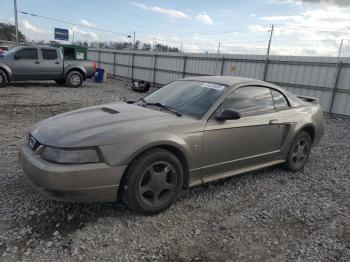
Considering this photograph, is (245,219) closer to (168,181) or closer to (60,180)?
(168,181)

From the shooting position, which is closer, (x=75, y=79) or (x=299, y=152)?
(x=299, y=152)

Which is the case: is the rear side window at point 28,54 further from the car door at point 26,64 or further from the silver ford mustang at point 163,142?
the silver ford mustang at point 163,142

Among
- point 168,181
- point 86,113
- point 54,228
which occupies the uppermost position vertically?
point 86,113

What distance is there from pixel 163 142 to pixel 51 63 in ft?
42.8

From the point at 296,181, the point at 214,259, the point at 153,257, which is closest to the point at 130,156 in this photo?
the point at 153,257

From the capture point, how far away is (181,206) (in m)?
3.79

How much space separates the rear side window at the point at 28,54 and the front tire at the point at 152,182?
1266cm

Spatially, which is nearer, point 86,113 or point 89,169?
point 89,169

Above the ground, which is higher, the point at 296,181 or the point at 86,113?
the point at 86,113

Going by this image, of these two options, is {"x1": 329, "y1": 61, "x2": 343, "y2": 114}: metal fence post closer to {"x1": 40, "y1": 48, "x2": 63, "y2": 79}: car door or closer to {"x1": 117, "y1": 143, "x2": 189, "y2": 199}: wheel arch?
{"x1": 117, "y1": 143, "x2": 189, "y2": 199}: wheel arch

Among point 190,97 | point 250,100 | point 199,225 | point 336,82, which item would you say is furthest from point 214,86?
point 336,82

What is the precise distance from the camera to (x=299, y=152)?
17.2ft

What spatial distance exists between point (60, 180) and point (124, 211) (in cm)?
89

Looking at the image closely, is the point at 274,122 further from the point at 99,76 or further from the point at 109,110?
the point at 99,76
